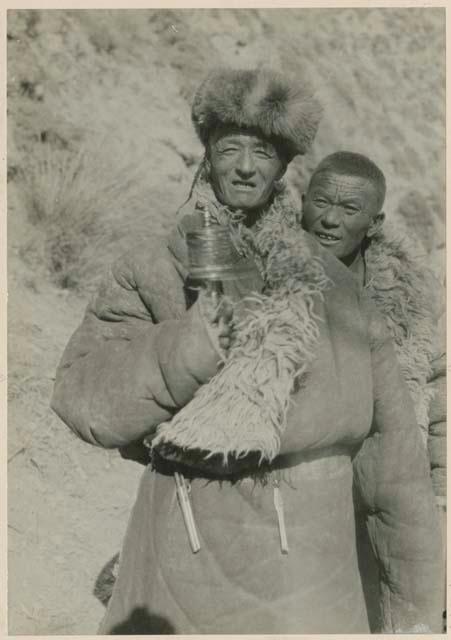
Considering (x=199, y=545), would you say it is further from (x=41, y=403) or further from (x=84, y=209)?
(x=84, y=209)

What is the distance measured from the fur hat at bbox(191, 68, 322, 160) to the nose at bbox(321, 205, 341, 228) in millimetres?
838

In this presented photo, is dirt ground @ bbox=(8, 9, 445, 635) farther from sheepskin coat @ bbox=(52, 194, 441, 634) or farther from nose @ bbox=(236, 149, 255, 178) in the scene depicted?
nose @ bbox=(236, 149, 255, 178)

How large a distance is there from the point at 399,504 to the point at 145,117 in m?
5.64

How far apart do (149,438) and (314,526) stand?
17.2 inches

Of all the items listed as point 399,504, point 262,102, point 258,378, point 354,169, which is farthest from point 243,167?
point 354,169

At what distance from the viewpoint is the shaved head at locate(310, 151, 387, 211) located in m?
2.95

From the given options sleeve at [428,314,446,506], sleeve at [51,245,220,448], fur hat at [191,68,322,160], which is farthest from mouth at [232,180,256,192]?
sleeve at [428,314,446,506]

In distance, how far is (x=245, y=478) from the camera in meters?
2.01

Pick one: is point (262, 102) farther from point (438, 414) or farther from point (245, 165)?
point (438, 414)

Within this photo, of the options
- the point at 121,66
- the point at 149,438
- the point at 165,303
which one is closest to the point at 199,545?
the point at 149,438

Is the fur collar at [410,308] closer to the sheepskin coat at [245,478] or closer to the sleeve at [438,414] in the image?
the sleeve at [438,414]

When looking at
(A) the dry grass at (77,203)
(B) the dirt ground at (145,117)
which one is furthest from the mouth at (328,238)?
(A) the dry grass at (77,203)

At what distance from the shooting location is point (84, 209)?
700 centimetres

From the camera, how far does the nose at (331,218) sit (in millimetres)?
2850
